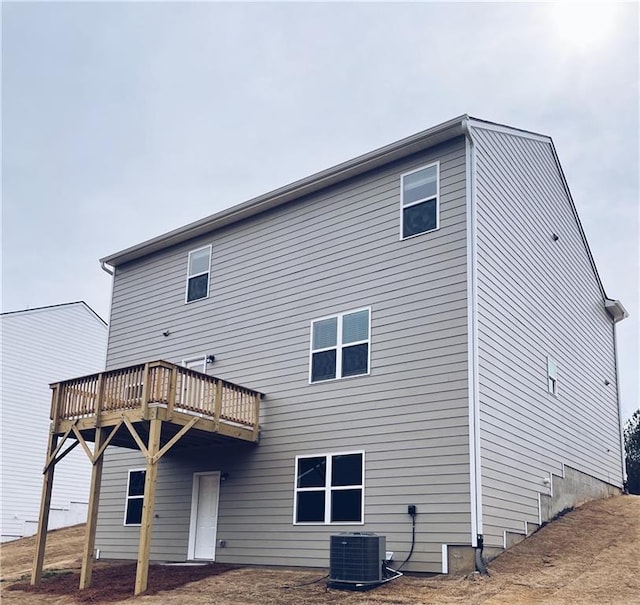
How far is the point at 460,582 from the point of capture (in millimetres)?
10055

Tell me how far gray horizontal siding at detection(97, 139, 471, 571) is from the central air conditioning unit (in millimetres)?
900

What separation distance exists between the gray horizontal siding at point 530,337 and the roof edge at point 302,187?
74 cm

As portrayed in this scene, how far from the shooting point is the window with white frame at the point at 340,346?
42.4 feet

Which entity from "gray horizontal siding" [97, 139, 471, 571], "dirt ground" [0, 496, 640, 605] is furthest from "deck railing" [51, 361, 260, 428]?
"dirt ground" [0, 496, 640, 605]

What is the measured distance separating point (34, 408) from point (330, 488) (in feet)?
49.3

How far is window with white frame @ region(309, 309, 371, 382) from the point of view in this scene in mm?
12922

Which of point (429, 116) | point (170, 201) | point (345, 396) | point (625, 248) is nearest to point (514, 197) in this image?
point (345, 396)

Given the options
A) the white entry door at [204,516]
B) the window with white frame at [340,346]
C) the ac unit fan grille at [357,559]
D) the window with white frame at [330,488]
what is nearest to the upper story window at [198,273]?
the window with white frame at [340,346]

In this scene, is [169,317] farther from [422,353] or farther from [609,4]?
[609,4]

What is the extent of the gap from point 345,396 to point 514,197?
17.0 ft

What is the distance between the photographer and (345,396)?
12875mm

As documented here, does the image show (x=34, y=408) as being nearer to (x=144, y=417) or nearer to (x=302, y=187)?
(x=144, y=417)

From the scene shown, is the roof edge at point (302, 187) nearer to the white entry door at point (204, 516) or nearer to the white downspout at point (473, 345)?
the white downspout at point (473, 345)

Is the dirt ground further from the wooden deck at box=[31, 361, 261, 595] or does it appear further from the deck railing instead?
the deck railing
